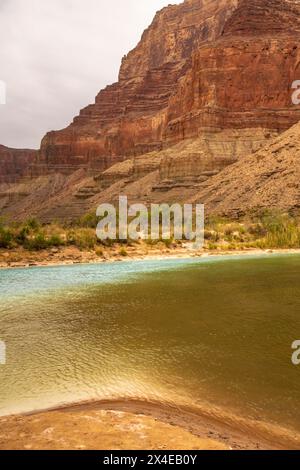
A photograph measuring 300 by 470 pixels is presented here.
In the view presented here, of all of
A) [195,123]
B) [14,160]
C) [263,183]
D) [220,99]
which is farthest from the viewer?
[14,160]

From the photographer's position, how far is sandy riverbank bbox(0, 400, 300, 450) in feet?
11.9

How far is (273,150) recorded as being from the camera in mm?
49094

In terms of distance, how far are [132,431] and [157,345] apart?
3.20m

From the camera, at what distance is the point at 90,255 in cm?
2484

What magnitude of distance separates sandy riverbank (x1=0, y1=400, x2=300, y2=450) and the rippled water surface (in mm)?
353

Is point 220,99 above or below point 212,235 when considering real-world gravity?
above

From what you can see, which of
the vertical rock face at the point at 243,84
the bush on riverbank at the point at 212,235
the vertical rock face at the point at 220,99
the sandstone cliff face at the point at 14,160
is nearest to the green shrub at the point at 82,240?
the bush on riverbank at the point at 212,235

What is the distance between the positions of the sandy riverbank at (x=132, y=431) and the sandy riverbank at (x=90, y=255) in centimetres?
1865

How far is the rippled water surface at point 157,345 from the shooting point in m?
5.06

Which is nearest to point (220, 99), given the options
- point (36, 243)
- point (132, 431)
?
point (36, 243)

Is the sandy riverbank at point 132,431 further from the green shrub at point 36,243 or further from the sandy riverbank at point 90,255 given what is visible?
the green shrub at point 36,243

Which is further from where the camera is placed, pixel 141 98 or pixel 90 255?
pixel 141 98

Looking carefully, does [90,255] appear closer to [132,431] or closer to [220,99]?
[132,431]
